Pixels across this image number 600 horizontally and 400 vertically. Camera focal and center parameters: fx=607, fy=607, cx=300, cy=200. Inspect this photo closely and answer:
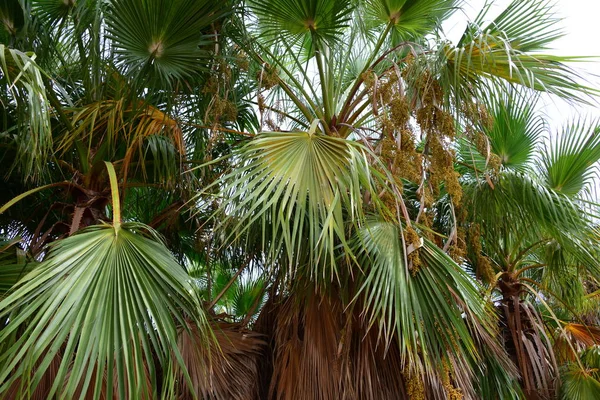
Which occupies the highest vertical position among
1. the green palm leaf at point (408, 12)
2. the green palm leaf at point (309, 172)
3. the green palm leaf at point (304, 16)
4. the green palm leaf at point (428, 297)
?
the green palm leaf at point (408, 12)

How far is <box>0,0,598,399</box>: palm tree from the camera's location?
2.02 m

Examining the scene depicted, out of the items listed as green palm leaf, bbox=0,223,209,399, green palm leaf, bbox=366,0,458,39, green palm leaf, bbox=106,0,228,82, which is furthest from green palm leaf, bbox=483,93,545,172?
green palm leaf, bbox=0,223,209,399

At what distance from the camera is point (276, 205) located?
8.80 ft

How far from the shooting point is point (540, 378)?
3.88 meters

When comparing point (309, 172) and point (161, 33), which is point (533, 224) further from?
point (161, 33)

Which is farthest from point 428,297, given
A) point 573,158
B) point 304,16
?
point 573,158

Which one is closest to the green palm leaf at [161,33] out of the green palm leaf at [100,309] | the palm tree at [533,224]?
the green palm leaf at [100,309]

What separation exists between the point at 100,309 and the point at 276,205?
103 cm

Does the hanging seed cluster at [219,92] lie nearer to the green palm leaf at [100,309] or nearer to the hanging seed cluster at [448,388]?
the green palm leaf at [100,309]

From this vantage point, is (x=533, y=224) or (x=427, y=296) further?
(x=533, y=224)

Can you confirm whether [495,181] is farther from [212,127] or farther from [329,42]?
[212,127]

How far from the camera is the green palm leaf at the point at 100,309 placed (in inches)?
67.9

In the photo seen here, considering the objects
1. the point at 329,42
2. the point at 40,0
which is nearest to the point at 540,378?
the point at 329,42

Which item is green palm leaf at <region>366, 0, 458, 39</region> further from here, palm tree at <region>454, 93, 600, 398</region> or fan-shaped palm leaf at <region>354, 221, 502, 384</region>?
fan-shaped palm leaf at <region>354, 221, 502, 384</region>
